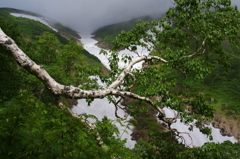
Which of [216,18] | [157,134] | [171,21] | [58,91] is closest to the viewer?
[58,91]

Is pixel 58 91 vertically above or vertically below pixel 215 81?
below

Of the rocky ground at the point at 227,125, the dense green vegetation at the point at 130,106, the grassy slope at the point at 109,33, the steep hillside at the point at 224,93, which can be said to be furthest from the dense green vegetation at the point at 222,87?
the grassy slope at the point at 109,33

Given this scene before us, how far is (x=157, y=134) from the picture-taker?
30.5 ft

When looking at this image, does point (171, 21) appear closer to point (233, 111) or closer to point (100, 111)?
point (100, 111)

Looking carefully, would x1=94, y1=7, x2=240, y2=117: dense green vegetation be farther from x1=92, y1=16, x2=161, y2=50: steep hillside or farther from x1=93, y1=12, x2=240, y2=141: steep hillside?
x1=92, y1=16, x2=161, y2=50: steep hillside

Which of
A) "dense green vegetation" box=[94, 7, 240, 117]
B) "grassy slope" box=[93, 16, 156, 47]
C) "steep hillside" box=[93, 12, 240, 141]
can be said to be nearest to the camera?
"steep hillside" box=[93, 12, 240, 141]

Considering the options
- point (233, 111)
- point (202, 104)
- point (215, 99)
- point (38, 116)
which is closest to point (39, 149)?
point (38, 116)

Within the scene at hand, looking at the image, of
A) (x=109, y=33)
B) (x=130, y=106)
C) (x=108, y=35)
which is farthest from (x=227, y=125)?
(x=109, y=33)

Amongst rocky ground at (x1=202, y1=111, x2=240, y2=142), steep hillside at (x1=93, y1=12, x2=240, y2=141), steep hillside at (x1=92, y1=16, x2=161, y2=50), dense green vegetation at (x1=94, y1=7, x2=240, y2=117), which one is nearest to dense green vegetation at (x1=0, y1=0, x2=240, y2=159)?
rocky ground at (x1=202, y1=111, x2=240, y2=142)

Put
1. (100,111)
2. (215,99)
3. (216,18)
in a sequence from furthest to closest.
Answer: (215,99)
(100,111)
(216,18)

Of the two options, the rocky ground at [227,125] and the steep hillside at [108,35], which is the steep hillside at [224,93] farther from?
the steep hillside at [108,35]

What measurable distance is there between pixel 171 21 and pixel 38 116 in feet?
39.0

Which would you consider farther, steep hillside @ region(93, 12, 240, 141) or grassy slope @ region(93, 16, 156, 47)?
grassy slope @ region(93, 16, 156, 47)

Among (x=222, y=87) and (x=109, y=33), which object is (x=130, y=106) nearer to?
(x=222, y=87)
